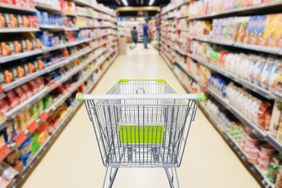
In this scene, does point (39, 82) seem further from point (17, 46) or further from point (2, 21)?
point (2, 21)

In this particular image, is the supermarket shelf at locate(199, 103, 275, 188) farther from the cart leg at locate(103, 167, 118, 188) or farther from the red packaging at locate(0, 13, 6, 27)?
the red packaging at locate(0, 13, 6, 27)

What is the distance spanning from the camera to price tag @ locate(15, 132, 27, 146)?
2.07 metres

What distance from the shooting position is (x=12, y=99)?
211cm

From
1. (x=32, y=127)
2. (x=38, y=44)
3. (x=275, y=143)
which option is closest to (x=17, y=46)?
(x=38, y=44)

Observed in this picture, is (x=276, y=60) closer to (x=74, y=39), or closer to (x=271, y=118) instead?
(x=271, y=118)

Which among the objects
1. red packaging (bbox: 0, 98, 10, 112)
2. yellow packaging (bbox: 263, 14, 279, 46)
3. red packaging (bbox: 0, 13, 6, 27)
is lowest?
red packaging (bbox: 0, 98, 10, 112)

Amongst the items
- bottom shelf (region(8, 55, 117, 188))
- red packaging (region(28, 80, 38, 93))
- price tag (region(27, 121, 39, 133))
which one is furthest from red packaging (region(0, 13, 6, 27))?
bottom shelf (region(8, 55, 117, 188))

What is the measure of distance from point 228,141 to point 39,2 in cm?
288

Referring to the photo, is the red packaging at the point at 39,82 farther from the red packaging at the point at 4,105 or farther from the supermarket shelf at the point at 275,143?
the supermarket shelf at the point at 275,143

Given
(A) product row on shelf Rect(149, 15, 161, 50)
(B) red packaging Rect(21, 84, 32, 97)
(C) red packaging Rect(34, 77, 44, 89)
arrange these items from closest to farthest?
(B) red packaging Rect(21, 84, 32, 97), (C) red packaging Rect(34, 77, 44, 89), (A) product row on shelf Rect(149, 15, 161, 50)

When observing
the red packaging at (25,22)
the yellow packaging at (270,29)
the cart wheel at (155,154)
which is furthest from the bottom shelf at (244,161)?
the red packaging at (25,22)

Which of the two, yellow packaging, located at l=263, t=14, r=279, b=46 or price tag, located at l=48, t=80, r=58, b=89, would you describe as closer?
yellow packaging, located at l=263, t=14, r=279, b=46

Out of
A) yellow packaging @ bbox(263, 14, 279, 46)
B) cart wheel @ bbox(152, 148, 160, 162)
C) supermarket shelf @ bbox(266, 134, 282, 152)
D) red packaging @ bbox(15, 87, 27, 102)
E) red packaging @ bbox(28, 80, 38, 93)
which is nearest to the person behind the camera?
cart wheel @ bbox(152, 148, 160, 162)

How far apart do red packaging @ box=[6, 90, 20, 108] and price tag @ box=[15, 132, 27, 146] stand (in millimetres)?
299
